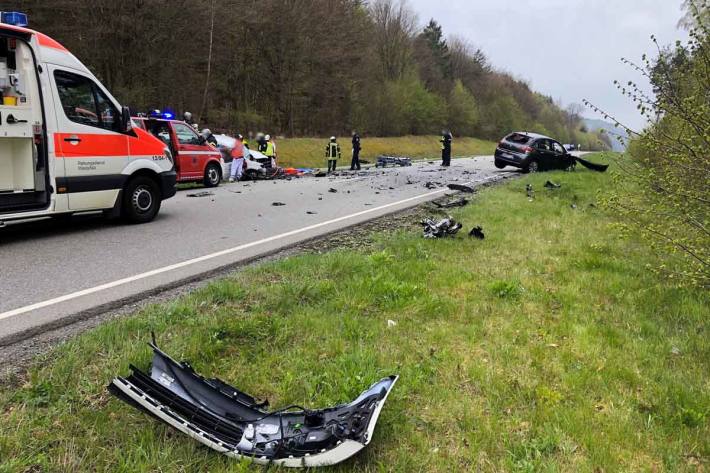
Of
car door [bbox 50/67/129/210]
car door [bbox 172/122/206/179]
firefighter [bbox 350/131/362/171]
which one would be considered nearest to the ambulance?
car door [bbox 50/67/129/210]

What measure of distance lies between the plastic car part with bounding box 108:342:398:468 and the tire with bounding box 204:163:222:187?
39.7ft

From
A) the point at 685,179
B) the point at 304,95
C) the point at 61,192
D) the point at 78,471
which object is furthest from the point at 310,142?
the point at 78,471

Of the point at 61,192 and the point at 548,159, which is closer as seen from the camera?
the point at 61,192

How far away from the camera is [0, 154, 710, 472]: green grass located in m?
2.45

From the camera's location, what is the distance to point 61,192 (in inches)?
269

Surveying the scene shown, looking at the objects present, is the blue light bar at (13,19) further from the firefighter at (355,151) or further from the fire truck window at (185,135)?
the firefighter at (355,151)

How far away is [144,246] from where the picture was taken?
6531 mm

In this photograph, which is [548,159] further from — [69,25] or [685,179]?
[69,25]

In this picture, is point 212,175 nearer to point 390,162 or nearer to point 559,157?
point 390,162

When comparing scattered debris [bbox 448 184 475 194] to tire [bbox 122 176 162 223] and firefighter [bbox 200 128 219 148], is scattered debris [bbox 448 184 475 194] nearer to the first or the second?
firefighter [bbox 200 128 219 148]

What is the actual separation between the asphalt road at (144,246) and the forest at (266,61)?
4783mm

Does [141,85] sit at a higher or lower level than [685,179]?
higher

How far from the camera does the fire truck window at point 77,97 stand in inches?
267

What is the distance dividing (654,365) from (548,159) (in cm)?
1909
